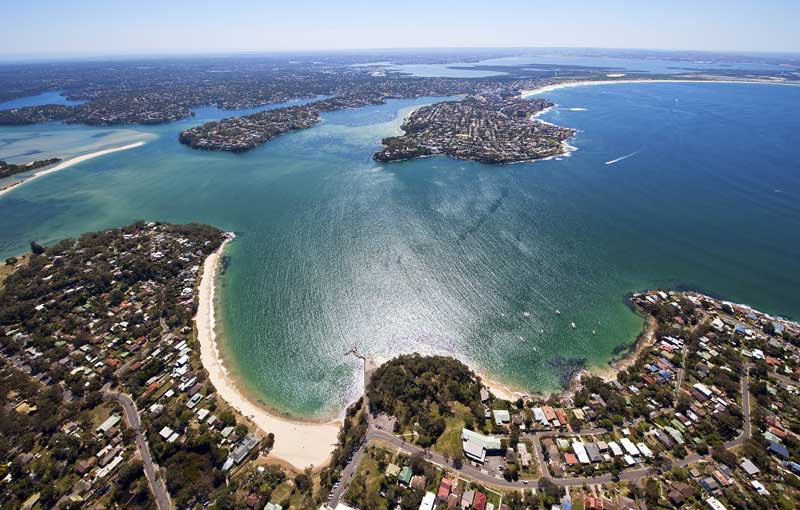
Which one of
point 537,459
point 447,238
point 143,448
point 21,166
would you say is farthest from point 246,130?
point 537,459

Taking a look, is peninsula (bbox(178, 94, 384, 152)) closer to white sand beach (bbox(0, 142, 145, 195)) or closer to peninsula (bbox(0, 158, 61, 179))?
white sand beach (bbox(0, 142, 145, 195))

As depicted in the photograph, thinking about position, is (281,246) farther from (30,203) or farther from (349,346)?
(30,203)

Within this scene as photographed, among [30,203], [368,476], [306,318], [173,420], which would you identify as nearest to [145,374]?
[173,420]

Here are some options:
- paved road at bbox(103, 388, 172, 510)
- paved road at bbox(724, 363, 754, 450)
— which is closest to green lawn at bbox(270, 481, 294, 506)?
paved road at bbox(103, 388, 172, 510)

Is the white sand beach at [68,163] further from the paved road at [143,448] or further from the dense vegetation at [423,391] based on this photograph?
the dense vegetation at [423,391]

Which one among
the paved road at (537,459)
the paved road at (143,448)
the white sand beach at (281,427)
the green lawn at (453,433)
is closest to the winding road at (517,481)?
the paved road at (537,459)

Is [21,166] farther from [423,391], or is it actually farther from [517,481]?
[517,481]

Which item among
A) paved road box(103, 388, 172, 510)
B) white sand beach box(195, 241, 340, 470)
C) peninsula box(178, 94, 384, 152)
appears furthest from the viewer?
peninsula box(178, 94, 384, 152)
